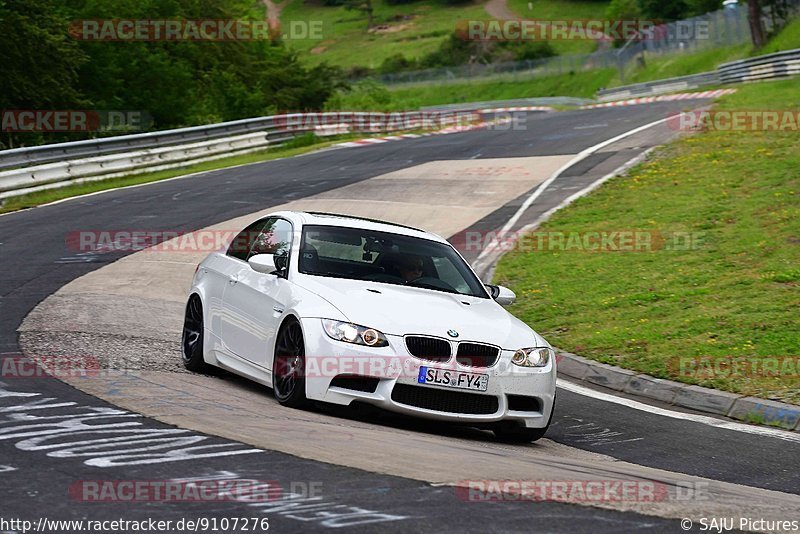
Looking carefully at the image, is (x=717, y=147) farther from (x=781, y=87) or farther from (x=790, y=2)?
(x=790, y=2)

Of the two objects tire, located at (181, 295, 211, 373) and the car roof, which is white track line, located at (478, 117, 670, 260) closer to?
the car roof

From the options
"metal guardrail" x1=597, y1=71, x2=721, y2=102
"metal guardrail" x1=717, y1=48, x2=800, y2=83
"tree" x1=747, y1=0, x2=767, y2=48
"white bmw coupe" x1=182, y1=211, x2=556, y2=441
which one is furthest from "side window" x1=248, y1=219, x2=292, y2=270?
"tree" x1=747, y1=0, x2=767, y2=48

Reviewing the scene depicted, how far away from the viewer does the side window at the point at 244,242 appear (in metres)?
10.4

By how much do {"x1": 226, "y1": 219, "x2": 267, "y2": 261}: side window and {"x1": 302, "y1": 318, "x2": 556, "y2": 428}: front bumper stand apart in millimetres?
2218

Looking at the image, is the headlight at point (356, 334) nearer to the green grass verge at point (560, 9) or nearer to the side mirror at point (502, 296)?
the side mirror at point (502, 296)

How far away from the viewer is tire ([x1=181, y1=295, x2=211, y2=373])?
10.2 m

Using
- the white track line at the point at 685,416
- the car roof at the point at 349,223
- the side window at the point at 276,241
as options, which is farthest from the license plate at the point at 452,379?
the white track line at the point at 685,416

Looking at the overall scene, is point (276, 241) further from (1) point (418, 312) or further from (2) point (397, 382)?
(2) point (397, 382)

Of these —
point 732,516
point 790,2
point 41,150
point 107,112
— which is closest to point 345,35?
point 790,2

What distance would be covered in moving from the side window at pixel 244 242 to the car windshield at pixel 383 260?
30.9 inches

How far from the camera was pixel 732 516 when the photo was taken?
18.6 feet

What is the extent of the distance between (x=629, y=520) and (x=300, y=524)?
1.53 metres

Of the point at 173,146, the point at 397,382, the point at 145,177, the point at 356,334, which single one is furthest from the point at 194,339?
the point at 173,146

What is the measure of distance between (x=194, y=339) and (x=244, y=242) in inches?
38.3
